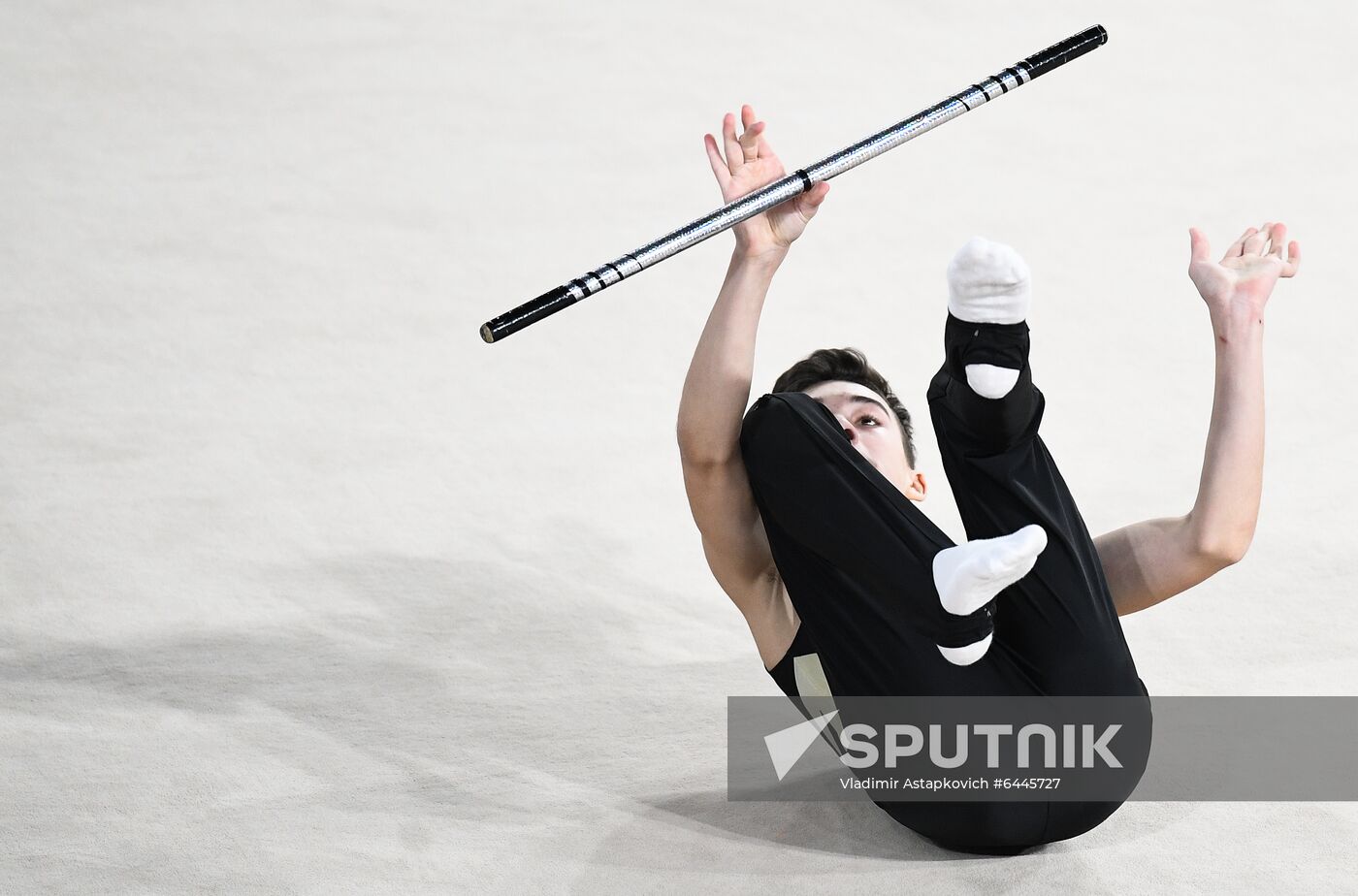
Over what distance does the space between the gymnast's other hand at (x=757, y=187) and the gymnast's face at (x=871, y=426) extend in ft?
0.65

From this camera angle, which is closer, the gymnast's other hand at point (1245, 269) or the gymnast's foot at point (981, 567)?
the gymnast's foot at point (981, 567)

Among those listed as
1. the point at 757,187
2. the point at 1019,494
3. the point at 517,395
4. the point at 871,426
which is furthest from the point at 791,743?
the point at 517,395

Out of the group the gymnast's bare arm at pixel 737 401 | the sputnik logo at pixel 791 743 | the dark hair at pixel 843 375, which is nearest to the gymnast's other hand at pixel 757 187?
the gymnast's bare arm at pixel 737 401

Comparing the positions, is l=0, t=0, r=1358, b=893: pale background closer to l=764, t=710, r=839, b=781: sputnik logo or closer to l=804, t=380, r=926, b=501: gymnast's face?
l=764, t=710, r=839, b=781: sputnik logo

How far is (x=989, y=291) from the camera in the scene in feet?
4.79

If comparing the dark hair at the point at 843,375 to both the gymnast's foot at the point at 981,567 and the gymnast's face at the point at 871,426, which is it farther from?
the gymnast's foot at the point at 981,567

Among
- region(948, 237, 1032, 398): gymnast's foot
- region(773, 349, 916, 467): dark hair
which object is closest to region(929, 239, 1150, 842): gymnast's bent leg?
region(948, 237, 1032, 398): gymnast's foot

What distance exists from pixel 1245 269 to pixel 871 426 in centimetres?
45

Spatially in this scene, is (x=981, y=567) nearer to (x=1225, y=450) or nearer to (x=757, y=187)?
(x=1225, y=450)

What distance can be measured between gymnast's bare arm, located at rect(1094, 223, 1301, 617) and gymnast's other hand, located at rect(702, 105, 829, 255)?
430 mm

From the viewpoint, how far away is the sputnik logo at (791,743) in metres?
1.84

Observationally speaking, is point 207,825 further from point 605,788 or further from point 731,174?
point 731,174

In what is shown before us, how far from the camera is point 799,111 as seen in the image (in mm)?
3951

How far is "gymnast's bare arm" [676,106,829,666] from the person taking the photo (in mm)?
1642
